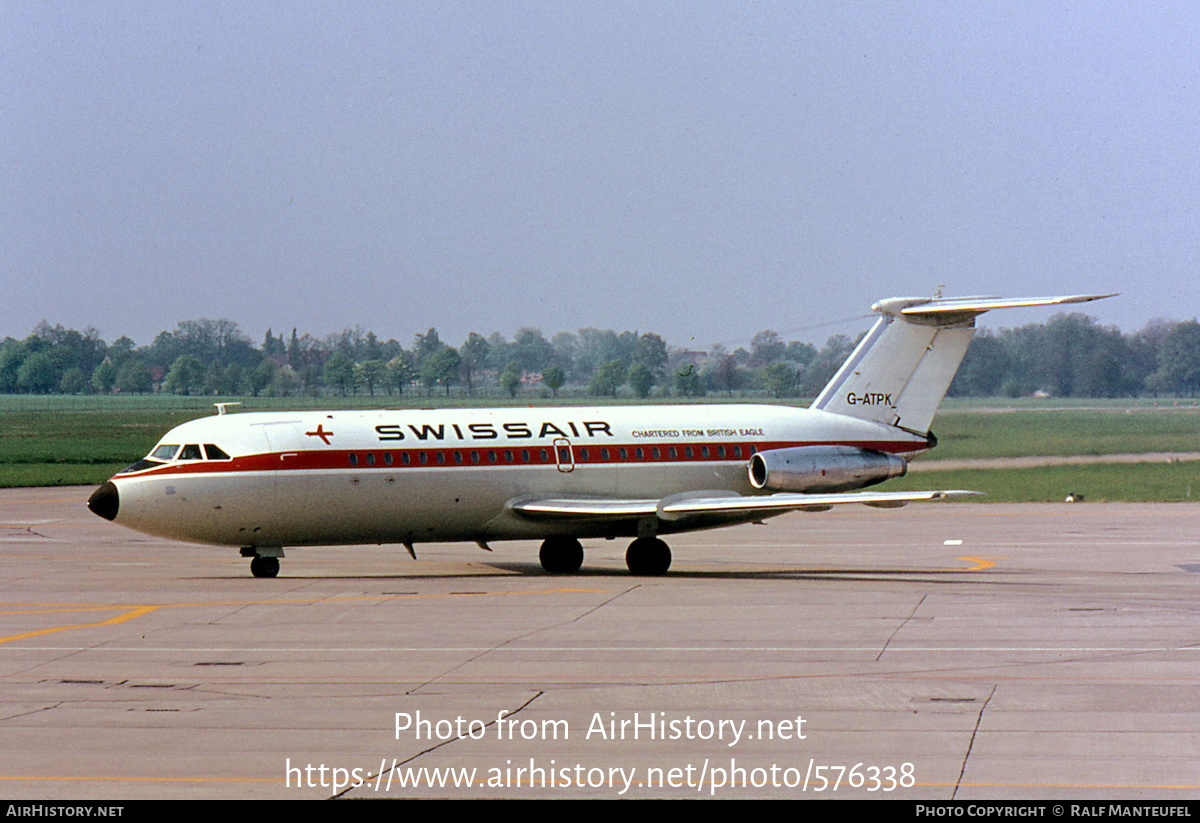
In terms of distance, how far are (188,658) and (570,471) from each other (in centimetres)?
1260

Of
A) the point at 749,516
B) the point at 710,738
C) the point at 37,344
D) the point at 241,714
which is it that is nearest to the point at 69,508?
the point at 749,516

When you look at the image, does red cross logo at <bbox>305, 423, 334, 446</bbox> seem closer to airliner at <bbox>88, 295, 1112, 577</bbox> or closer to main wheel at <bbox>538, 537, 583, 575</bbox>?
airliner at <bbox>88, 295, 1112, 577</bbox>

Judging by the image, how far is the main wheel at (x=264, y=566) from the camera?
94.9ft

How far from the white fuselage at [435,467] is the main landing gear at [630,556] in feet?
1.75

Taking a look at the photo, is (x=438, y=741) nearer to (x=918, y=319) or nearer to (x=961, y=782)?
(x=961, y=782)

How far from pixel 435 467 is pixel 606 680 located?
508 inches

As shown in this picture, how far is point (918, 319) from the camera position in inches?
1307

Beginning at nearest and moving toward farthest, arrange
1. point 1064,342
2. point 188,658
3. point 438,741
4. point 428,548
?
point 438,741 → point 188,658 → point 428,548 → point 1064,342

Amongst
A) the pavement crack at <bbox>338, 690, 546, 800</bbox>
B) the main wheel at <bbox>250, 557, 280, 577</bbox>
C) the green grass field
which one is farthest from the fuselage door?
the green grass field

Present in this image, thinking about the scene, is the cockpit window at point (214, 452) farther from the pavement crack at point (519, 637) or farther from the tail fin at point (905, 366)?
the tail fin at point (905, 366)

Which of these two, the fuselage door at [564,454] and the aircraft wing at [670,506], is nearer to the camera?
the aircraft wing at [670,506]

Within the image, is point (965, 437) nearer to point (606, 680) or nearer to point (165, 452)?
point (165, 452)

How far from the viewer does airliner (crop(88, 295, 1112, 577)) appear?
1093 inches

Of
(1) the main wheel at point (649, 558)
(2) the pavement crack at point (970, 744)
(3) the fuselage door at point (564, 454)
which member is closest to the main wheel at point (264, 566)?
(3) the fuselage door at point (564, 454)
